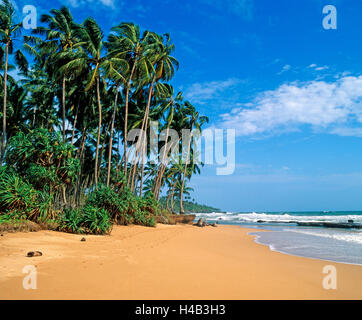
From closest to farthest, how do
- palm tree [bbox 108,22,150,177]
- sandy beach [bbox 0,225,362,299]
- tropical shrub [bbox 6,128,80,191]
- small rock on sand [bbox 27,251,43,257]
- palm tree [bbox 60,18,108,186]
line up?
sandy beach [bbox 0,225,362,299], small rock on sand [bbox 27,251,43,257], tropical shrub [bbox 6,128,80,191], palm tree [bbox 60,18,108,186], palm tree [bbox 108,22,150,177]

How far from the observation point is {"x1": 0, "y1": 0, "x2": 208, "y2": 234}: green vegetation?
9.63m

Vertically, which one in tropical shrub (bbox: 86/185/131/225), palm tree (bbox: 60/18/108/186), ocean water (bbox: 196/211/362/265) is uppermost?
palm tree (bbox: 60/18/108/186)

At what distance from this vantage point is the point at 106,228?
9.77 m

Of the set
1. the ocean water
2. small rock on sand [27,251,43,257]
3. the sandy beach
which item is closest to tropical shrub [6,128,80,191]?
the sandy beach

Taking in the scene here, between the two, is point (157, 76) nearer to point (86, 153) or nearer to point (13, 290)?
point (86, 153)

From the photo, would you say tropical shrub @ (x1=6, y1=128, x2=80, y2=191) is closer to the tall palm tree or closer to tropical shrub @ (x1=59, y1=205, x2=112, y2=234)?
tropical shrub @ (x1=59, y1=205, x2=112, y2=234)

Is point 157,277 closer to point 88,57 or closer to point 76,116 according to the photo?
point 88,57

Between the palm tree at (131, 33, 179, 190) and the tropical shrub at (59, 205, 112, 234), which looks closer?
the tropical shrub at (59, 205, 112, 234)

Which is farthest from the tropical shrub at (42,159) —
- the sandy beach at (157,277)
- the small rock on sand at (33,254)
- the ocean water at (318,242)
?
the ocean water at (318,242)

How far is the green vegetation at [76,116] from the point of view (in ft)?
31.6

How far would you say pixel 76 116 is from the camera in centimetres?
2231

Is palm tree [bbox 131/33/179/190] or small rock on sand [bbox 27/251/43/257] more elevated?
palm tree [bbox 131/33/179/190]
